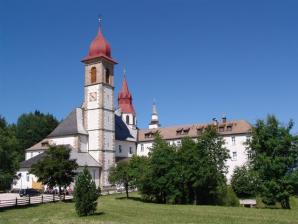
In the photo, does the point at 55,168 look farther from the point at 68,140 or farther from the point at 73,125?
the point at 73,125

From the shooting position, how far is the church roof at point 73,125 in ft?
206

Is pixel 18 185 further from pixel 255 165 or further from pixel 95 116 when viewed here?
pixel 255 165

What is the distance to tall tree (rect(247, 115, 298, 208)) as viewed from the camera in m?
39.1

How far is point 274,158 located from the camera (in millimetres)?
39906

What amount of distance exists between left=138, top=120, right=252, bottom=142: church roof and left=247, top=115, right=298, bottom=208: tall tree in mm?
22085

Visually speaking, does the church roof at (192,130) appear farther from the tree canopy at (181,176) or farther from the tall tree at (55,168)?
the tall tree at (55,168)

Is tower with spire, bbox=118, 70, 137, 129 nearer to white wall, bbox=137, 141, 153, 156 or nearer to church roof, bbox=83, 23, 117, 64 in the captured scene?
white wall, bbox=137, 141, 153, 156

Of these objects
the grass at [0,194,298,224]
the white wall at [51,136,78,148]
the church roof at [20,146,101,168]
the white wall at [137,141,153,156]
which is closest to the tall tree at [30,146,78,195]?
the grass at [0,194,298,224]

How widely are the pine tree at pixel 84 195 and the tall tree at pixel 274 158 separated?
17.6m

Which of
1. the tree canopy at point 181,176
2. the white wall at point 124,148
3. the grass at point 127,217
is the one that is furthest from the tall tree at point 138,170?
the white wall at point 124,148

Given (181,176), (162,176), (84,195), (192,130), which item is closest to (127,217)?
(84,195)

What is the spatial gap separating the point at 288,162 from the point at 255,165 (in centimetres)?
329

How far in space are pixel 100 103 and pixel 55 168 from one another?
75.6 ft

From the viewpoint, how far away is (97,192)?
1243 inches
